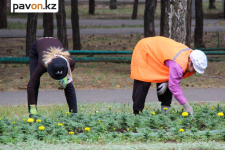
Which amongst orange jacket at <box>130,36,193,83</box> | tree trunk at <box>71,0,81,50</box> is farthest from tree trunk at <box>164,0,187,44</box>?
tree trunk at <box>71,0,81,50</box>

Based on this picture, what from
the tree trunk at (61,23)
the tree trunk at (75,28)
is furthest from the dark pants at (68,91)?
the tree trunk at (75,28)

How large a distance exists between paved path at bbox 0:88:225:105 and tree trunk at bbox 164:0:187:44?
1312 millimetres

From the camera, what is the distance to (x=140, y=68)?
16.6 feet

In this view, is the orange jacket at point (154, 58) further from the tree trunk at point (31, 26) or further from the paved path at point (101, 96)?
the tree trunk at point (31, 26)

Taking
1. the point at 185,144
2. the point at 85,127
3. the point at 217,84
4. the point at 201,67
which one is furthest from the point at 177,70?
the point at 217,84

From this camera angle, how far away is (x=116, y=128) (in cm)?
481

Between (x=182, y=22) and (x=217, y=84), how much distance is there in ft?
6.88

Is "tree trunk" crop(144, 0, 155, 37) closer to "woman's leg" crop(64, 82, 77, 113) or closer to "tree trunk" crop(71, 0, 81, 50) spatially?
"tree trunk" crop(71, 0, 81, 50)

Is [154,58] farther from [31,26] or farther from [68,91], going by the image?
[31,26]

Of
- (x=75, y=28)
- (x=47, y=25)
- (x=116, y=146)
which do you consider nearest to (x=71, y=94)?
Result: (x=116, y=146)

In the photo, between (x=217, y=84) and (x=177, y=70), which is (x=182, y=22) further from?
(x=177, y=70)

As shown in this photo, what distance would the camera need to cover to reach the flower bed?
4.32m

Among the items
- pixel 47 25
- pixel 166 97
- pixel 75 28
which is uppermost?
pixel 47 25

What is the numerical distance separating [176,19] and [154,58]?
118 inches
